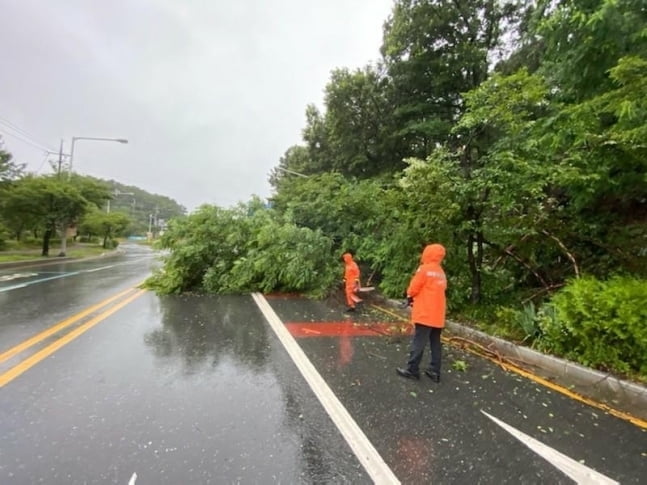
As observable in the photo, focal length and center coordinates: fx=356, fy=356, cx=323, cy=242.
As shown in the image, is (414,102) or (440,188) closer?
(440,188)

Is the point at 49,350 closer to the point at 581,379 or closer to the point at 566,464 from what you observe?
the point at 566,464

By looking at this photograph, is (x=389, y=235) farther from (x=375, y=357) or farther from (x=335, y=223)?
(x=375, y=357)

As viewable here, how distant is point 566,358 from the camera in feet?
14.7

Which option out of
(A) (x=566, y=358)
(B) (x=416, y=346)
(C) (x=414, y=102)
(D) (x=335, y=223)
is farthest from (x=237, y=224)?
(C) (x=414, y=102)

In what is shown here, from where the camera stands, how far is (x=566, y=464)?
2.66 metres

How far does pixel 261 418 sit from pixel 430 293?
2313 millimetres

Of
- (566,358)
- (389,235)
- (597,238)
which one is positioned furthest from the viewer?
(389,235)

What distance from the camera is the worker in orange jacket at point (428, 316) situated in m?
4.16

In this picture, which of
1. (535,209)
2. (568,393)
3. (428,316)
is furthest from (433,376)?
(535,209)

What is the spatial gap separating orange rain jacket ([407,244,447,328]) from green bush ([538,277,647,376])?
5.84ft

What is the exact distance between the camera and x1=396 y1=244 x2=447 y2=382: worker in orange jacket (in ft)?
13.7

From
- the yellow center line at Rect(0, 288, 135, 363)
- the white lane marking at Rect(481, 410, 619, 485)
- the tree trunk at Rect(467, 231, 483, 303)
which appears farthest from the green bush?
the yellow center line at Rect(0, 288, 135, 363)

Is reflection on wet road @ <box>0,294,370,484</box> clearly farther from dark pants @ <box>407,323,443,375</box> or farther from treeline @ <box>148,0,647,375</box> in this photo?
treeline @ <box>148,0,647,375</box>

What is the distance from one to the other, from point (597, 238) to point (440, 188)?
3349 mm
